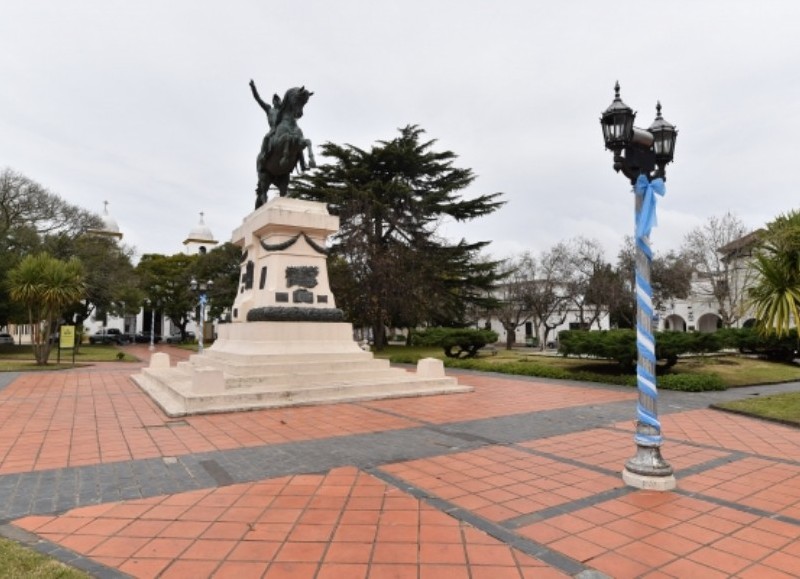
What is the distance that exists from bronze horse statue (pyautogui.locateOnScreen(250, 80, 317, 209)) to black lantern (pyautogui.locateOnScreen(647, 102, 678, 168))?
9.81 metres

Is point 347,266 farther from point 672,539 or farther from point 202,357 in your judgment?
point 672,539

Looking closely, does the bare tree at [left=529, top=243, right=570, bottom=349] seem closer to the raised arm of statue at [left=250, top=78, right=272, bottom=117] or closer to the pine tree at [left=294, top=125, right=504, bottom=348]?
the pine tree at [left=294, top=125, right=504, bottom=348]

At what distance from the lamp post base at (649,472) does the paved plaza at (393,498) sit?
0.40ft

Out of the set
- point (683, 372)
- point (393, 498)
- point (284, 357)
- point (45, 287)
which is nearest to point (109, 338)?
point (45, 287)

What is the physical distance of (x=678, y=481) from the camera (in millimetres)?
5141

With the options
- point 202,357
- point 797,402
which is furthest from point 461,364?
point 797,402

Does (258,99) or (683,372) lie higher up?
(258,99)

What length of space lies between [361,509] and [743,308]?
8246 millimetres

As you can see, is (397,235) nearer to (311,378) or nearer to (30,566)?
(311,378)

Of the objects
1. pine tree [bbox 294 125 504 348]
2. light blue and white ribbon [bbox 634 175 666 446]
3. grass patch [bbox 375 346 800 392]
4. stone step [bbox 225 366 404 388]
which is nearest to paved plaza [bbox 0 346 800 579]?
light blue and white ribbon [bbox 634 175 666 446]

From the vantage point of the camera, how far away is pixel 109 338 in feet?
167

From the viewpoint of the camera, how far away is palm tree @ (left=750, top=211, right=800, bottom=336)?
336 inches

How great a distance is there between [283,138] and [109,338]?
45799 mm

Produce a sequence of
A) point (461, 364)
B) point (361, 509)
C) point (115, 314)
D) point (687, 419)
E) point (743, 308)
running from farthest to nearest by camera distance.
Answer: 1. point (115, 314)
2. point (461, 364)
3. point (743, 308)
4. point (687, 419)
5. point (361, 509)
